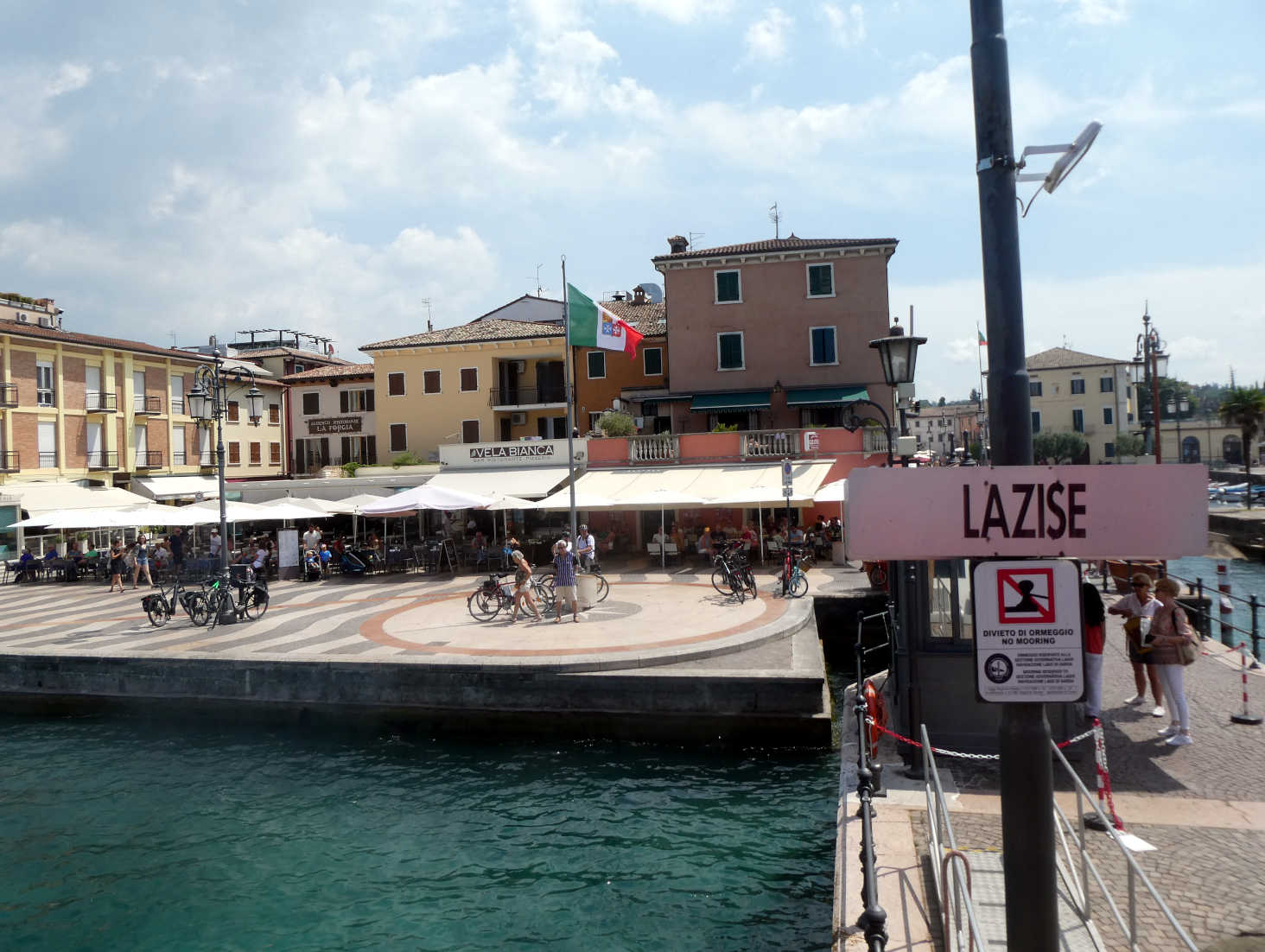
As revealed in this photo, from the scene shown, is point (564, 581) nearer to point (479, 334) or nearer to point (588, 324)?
point (588, 324)

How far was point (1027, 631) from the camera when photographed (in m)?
3.25

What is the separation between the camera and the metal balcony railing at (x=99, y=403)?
134 ft

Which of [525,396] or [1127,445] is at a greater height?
[525,396]

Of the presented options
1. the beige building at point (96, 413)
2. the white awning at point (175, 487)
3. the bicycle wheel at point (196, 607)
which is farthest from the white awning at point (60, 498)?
the bicycle wheel at point (196, 607)

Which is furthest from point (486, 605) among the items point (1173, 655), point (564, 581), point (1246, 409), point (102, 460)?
point (1246, 409)

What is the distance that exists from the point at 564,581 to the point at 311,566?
1217 cm

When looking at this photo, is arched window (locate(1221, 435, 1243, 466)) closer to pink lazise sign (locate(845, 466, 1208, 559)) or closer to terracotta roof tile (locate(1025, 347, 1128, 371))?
terracotta roof tile (locate(1025, 347, 1128, 371))

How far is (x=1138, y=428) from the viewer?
7344 centimetres

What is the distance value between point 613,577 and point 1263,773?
56.8 feet

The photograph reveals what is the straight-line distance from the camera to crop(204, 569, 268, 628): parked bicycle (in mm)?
18797

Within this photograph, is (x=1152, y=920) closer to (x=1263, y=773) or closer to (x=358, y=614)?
(x=1263, y=773)

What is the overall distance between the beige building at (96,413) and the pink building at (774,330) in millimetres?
20529

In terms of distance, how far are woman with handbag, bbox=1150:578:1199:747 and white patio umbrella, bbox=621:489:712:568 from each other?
50.7 ft

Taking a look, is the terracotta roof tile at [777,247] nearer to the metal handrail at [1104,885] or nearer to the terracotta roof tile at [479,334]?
the terracotta roof tile at [479,334]
